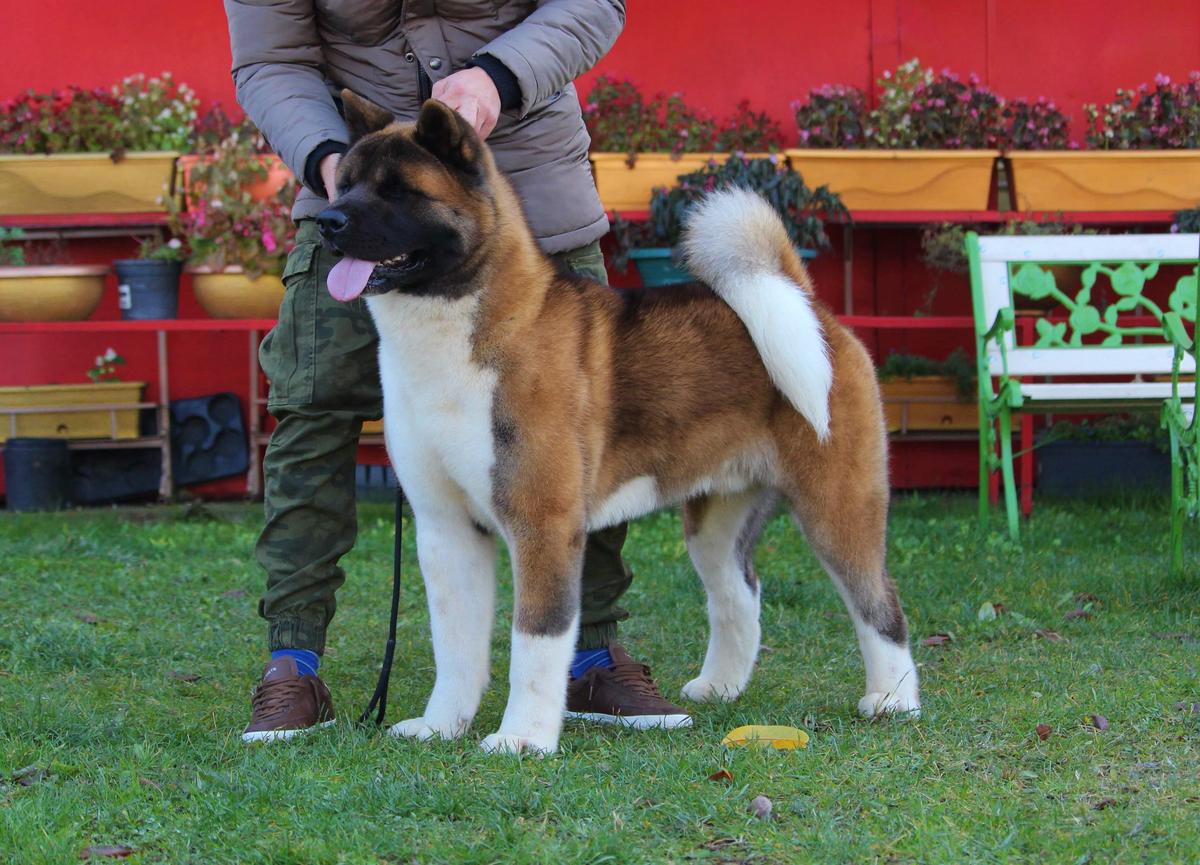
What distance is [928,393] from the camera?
24.1 feet

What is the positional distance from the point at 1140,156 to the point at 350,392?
5.04 m

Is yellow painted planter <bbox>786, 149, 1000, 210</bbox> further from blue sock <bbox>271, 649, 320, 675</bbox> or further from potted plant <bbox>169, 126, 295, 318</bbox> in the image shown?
blue sock <bbox>271, 649, 320, 675</bbox>

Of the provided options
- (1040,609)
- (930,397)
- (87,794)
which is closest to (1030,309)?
(930,397)

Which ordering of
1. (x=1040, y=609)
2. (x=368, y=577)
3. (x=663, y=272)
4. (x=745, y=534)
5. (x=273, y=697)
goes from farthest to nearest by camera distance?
(x=663, y=272) < (x=368, y=577) < (x=1040, y=609) < (x=745, y=534) < (x=273, y=697)

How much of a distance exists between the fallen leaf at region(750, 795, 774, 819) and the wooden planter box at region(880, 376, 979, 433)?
490cm

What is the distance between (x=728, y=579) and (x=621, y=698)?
401 millimetres

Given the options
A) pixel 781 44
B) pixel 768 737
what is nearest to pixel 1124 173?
pixel 781 44

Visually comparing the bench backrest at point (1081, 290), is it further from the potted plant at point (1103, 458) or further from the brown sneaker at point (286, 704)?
the brown sneaker at point (286, 704)

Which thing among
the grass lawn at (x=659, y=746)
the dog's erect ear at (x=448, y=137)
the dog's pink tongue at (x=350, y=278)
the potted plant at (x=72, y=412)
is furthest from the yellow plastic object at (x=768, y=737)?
the potted plant at (x=72, y=412)

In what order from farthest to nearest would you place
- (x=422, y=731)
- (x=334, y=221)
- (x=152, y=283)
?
(x=152, y=283) < (x=422, y=731) < (x=334, y=221)

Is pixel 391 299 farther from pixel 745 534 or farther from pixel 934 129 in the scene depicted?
pixel 934 129

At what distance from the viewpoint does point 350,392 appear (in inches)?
128

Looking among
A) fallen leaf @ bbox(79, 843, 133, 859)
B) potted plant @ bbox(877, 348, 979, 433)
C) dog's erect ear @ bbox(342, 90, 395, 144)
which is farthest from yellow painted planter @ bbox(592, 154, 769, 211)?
fallen leaf @ bbox(79, 843, 133, 859)

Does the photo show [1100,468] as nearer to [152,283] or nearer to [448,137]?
[152,283]
